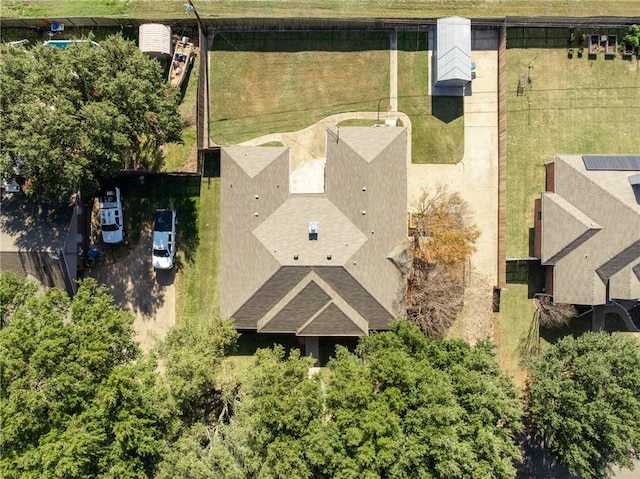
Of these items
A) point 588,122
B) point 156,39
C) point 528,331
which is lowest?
point 528,331

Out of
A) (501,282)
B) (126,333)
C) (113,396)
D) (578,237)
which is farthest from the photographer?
(501,282)

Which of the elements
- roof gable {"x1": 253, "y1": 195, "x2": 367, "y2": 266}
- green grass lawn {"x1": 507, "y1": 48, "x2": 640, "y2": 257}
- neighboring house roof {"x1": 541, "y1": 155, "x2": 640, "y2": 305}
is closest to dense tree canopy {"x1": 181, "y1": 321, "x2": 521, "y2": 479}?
roof gable {"x1": 253, "y1": 195, "x2": 367, "y2": 266}

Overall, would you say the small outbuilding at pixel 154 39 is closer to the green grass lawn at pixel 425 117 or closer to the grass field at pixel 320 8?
the grass field at pixel 320 8

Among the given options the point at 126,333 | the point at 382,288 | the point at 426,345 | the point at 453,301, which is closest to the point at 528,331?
the point at 453,301

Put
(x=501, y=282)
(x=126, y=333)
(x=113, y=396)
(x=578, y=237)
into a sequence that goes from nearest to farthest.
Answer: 1. (x=113, y=396)
2. (x=126, y=333)
3. (x=578, y=237)
4. (x=501, y=282)

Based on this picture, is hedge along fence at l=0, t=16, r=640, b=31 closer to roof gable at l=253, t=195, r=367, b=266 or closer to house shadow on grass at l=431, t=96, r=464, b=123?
house shadow on grass at l=431, t=96, r=464, b=123

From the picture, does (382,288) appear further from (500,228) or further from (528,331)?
(528,331)

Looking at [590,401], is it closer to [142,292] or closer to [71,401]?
[71,401]
